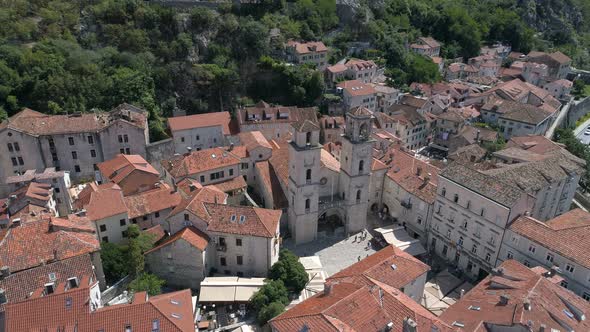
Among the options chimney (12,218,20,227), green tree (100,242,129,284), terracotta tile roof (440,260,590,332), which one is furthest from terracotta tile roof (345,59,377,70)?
chimney (12,218,20,227)

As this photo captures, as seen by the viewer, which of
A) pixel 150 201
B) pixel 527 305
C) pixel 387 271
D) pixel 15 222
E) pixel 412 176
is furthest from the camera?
pixel 412 176

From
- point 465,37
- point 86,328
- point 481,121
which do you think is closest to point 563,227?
point 86,328

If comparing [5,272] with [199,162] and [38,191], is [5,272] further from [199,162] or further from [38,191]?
[199,162]

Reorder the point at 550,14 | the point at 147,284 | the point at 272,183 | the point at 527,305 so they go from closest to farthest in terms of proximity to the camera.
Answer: the point at 527,305 < the point at 147,284 < the point at 272,183 < the point at 550,14

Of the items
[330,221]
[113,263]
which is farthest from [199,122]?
[113,263]

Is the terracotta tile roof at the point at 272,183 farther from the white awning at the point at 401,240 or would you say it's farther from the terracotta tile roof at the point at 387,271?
the terracotta tile roof at the point at 387,271

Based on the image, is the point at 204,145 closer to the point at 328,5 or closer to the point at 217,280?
the point at 217,280

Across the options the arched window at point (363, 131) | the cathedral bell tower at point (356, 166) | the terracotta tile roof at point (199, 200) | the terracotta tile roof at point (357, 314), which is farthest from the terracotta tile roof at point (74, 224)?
the arched window at point (363, 131)

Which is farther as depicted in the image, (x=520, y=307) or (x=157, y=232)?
(x=157, y=232)
